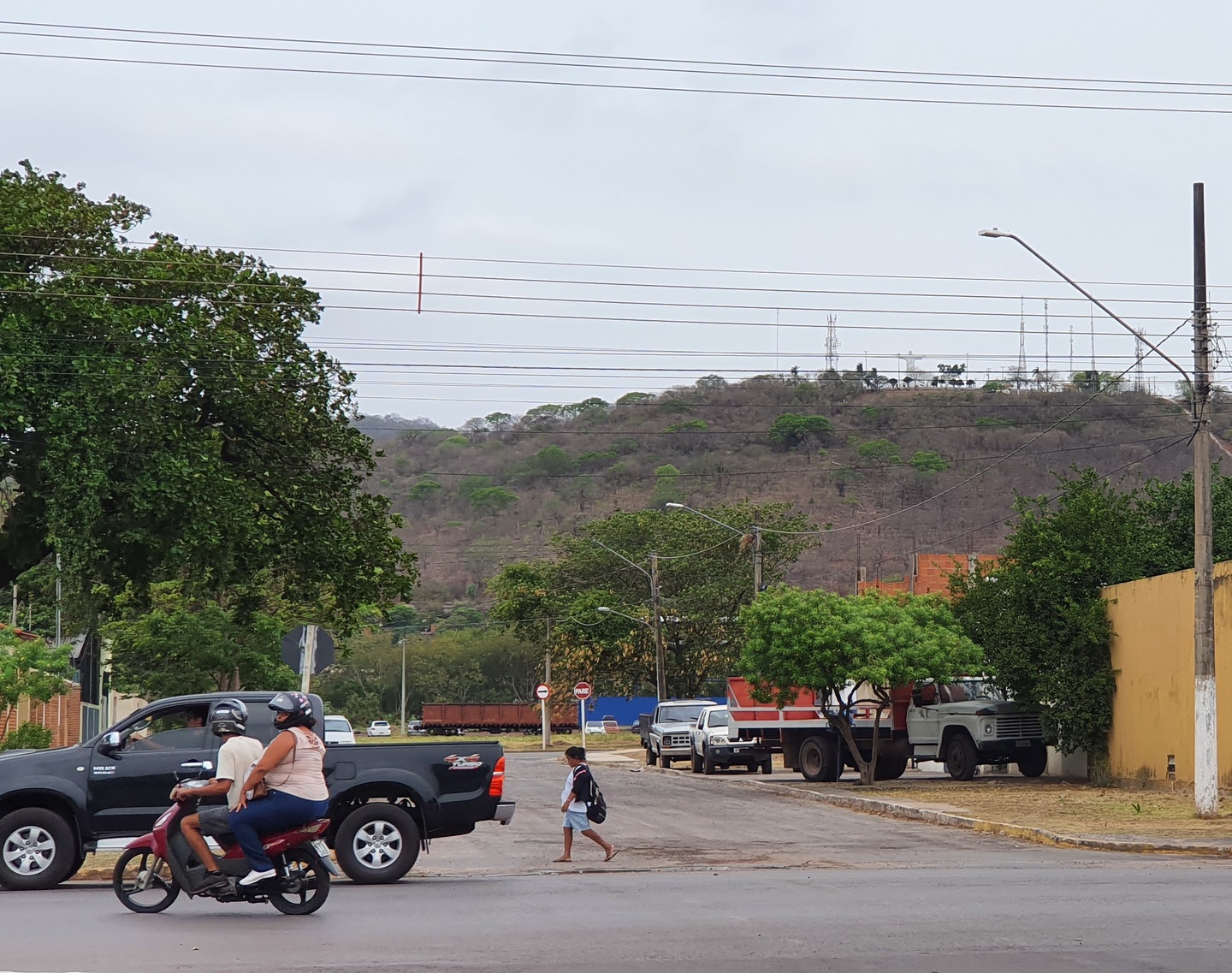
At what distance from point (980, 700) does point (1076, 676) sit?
2.86 metres

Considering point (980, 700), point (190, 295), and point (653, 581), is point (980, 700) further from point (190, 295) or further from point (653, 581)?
point (653, 581)

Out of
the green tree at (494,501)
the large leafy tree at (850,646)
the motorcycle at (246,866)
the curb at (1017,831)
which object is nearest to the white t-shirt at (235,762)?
the motorcycle at (246,866)

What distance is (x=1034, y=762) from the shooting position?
31.2m

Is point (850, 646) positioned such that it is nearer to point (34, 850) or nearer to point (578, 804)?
point (578, 804)

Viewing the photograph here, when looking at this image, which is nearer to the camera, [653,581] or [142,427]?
[142,427]

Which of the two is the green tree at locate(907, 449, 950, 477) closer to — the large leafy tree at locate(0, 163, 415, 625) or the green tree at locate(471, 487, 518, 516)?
the green tree at locate(471, 487, 518, 516)

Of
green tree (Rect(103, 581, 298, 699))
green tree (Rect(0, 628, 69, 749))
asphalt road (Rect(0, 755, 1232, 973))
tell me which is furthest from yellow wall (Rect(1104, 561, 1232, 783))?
green tree (Rect(0, 628, 69, 749))

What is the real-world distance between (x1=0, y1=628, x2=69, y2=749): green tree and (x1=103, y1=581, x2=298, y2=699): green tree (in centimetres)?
351

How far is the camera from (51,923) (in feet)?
36.6

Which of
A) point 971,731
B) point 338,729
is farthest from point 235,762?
point 338,729

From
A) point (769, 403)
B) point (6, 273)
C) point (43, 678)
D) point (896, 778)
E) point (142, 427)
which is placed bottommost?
point (896, 778)

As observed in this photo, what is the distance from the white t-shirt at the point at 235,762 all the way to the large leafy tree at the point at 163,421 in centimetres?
1334

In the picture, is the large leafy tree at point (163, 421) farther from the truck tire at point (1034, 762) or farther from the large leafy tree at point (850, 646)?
the truck tire at point (1034, 762)

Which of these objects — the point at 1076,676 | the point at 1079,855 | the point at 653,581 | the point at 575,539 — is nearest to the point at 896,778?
the point at 1076,676
